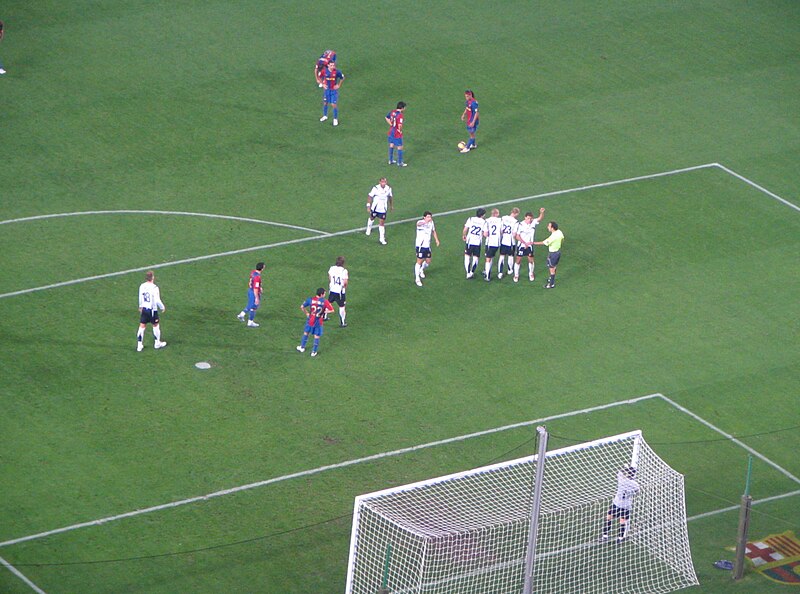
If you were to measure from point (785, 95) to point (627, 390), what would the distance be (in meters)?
19.4

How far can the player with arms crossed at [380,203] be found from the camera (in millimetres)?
38656

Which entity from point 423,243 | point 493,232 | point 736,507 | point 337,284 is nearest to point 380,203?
point 423,243

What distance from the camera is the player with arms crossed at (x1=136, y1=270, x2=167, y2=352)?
109 ft

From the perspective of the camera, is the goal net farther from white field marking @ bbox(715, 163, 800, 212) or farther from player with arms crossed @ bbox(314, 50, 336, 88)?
player with arms crossed @ bbox(314, 50, 336, 88)

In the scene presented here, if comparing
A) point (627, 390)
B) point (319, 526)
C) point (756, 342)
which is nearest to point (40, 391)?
point (319, 526)

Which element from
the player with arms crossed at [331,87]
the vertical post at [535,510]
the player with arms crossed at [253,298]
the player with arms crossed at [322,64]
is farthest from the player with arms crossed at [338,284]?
the player with arms crossed at [322,64]

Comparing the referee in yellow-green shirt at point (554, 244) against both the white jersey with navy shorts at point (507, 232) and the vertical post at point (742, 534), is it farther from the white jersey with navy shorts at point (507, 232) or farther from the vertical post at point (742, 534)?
the vertical post at point (742, 534)

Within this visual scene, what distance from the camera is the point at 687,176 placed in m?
43.9

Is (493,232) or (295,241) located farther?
(295,241)

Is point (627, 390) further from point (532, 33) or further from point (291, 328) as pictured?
point (532, 33)

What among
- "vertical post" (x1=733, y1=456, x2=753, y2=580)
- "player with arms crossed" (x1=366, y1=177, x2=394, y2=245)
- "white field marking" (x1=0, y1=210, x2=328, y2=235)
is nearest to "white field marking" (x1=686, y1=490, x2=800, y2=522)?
"vertical post" (x1=733, y1=456, x2=753, y2=580)

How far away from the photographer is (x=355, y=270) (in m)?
38.1

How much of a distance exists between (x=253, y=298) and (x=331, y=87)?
39.4 ft

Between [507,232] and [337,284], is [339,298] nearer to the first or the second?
[337,284]
